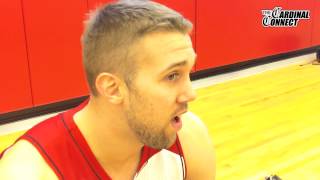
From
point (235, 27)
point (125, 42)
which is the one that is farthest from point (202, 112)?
point (125, 42)

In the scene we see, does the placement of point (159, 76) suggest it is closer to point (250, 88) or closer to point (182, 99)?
point (182, 99)

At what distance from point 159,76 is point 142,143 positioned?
20cm

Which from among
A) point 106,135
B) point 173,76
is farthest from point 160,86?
point 106,135

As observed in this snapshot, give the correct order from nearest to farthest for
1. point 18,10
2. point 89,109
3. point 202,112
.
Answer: point 89,109
point 18,10
point 202,112

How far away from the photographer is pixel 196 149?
4.01 feet

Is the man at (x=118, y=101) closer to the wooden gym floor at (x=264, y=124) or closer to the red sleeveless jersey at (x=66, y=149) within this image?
the red sleeveless jersey at (x=66, y=149)

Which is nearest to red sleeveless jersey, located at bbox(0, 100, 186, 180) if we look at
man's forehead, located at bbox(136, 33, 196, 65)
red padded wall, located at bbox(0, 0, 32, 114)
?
man's forehead, located at bbox(136, 33, 196, 65)

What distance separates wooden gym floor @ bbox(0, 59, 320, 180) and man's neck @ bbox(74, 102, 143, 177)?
148 cm

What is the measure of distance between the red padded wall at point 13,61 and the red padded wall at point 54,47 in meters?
0.05

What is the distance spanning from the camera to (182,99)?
0.99m

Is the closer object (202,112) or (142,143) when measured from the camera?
(142,143)

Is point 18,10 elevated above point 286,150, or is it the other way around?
point 18,10

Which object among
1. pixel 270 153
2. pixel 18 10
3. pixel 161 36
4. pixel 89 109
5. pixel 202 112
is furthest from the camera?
pixel 202 112

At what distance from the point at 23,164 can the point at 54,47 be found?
2.37m
